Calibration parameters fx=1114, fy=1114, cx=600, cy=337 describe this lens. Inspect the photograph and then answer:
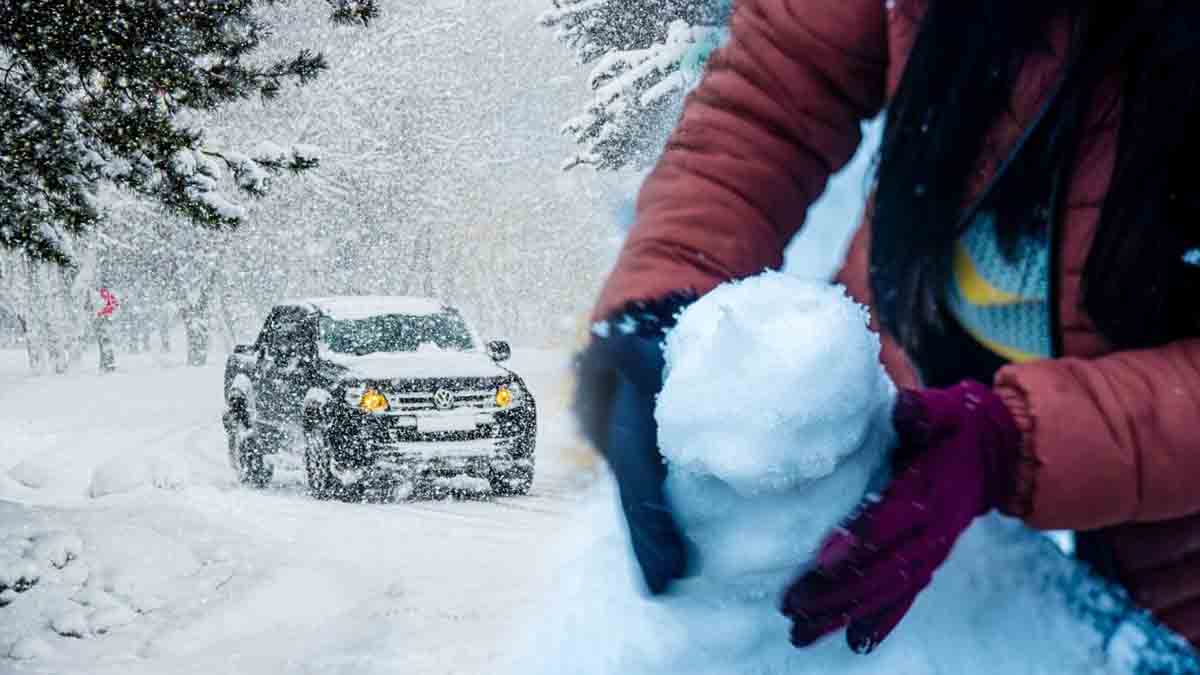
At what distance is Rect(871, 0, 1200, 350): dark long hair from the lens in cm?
83

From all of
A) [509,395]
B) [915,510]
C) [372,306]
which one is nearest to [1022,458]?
[915,510]

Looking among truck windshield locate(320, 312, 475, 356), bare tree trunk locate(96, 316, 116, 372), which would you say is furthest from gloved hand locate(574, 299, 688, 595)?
bare tree trunk locate(96, 316, 116, 372)

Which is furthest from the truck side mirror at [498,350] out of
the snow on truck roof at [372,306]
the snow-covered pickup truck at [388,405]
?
the snow on truck roof at [372,306]

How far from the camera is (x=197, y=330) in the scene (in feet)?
141

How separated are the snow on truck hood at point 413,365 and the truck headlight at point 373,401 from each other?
15 centimetres

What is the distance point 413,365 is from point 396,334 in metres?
0.99

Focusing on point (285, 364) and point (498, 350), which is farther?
point (285, 364)

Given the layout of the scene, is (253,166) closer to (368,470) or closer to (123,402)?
(368,470)

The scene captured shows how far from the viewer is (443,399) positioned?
9.88 meters

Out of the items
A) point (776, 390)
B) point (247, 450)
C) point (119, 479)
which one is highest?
point (776, 390)

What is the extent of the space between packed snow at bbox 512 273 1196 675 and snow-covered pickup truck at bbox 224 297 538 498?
884 centimetres

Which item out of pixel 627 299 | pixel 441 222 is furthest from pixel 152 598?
pixel 441 222

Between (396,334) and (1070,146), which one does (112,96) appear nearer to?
(396,334)

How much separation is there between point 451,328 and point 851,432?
10.7m
